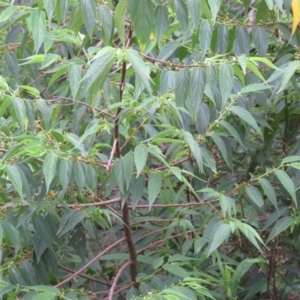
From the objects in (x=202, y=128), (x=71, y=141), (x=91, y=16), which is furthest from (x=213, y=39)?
(x=91, y=16)

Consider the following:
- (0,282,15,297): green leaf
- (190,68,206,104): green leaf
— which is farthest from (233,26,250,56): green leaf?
(0,282,15,297): green leaf

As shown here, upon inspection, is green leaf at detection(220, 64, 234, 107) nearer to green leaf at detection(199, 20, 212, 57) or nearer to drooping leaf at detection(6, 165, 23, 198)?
green leaf at detection(199, 20, 212, 57)

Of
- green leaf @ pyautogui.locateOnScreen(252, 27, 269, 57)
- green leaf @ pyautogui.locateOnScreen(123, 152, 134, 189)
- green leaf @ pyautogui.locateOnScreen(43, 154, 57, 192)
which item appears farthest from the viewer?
green leaf @ pyautogui.locateOnScreen(252, 27, 269, 57)

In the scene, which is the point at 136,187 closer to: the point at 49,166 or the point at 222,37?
the point at 49,166

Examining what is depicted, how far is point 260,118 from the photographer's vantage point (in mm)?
2123

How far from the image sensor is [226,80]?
5.03ft

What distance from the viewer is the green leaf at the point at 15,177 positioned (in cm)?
155

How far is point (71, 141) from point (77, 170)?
128mm

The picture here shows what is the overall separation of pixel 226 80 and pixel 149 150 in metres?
0.26

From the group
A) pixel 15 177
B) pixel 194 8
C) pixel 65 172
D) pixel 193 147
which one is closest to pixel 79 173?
pixel 65 172

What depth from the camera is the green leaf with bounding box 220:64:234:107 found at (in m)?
1.53

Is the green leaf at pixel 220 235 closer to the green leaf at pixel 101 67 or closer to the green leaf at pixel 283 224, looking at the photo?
the green leaf at pixel 283 224

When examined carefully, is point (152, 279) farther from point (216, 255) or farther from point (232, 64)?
point (232, 64)

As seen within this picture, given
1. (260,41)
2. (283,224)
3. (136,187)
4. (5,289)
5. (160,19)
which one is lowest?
(283,224)
